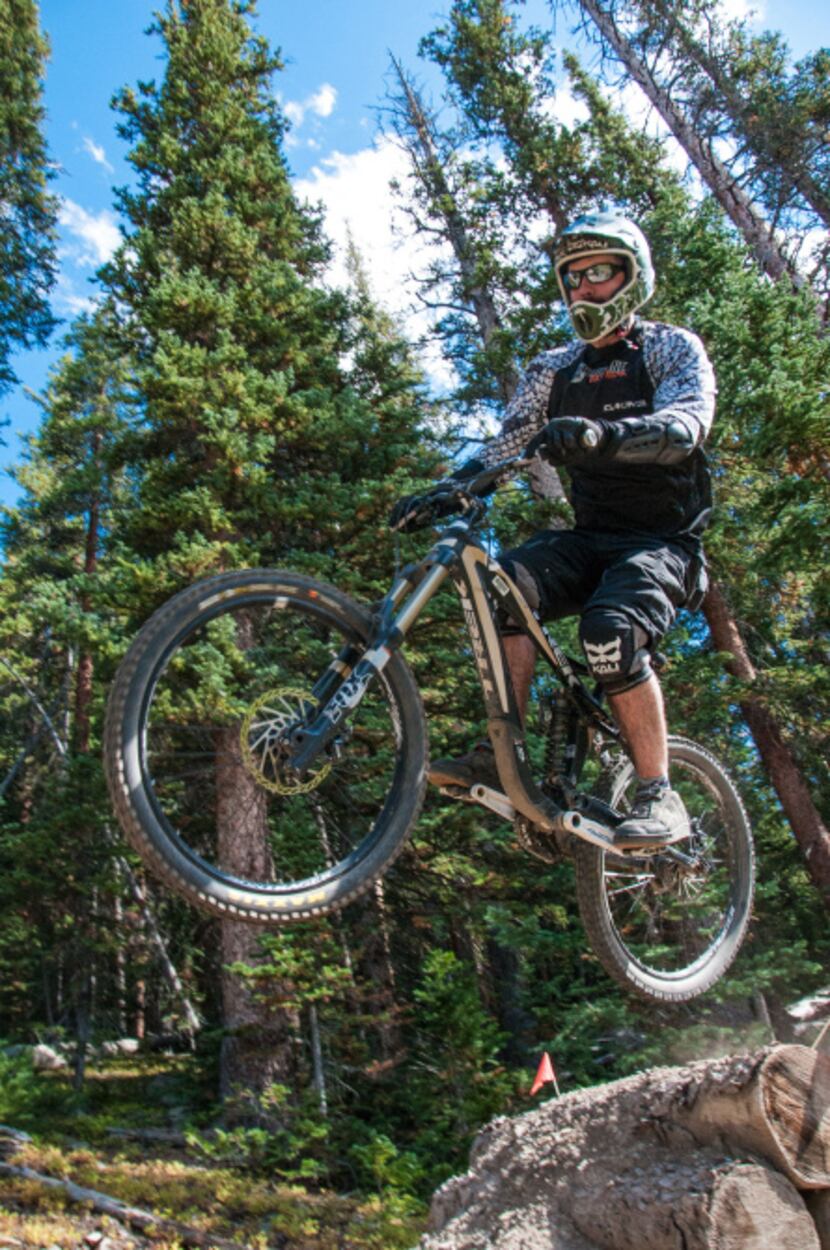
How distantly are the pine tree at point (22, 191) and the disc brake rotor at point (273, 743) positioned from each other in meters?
16.4

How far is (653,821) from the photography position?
11.8ft

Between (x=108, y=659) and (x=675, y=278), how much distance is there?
8883 millimetres

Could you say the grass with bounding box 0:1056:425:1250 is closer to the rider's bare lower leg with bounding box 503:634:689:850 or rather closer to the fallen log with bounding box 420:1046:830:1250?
the fallen log with bounding box 420:1046:830:1250

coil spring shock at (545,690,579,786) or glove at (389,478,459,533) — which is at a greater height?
glove at (389,478,459,533)

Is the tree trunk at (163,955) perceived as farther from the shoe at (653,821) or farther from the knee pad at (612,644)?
the knee pad at (612,644)

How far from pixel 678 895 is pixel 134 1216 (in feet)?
18.8

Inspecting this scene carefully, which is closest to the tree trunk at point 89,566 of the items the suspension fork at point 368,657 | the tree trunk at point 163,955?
the tree trunk at point 163,955

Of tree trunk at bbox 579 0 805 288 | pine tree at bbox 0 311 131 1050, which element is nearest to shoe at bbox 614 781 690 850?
pine tree at bbox 0 311 131 1050

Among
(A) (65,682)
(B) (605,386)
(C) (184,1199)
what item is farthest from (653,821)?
(A) (65,682)

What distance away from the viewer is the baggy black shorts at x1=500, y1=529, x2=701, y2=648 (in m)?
3.56

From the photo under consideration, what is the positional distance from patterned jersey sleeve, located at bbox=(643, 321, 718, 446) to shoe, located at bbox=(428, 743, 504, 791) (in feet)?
5.07

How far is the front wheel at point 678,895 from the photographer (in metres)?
3.95

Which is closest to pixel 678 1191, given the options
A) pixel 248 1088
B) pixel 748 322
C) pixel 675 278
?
pixel 248 1088

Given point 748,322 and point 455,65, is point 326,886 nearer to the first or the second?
point 748,322
